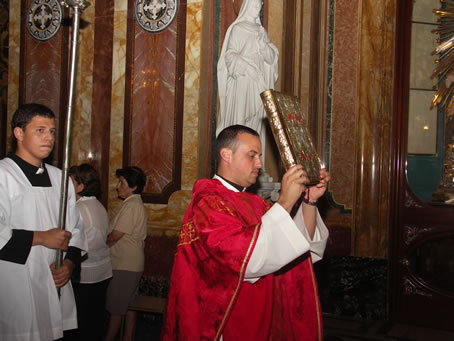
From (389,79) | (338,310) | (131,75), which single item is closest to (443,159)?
(389,79)

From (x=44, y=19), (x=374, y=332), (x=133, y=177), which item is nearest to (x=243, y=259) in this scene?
(x=133, y=177)

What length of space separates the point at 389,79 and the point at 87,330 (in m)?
4.17

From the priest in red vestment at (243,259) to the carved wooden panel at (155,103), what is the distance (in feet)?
11.2

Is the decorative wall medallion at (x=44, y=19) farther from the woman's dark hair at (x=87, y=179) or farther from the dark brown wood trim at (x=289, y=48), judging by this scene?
the woman's dark hair at (x=87, y=179)

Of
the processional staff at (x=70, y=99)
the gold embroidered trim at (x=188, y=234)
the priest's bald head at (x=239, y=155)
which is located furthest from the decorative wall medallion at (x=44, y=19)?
the gold embroidered trim at (x=188, y=234)

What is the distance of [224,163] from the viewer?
242cm

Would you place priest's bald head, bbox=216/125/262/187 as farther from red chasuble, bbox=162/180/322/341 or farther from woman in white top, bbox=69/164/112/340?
woman in white top, bbox=69/164/112/340

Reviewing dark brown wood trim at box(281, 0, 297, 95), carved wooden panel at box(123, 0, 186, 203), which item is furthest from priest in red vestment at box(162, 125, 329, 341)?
carved wooden panel at box(123, 0, 186, 203)

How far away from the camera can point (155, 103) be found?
235 inches

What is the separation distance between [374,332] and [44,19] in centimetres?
586

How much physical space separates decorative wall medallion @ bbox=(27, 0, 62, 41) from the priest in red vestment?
500 cm

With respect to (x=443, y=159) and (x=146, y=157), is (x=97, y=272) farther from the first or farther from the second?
(x=443, y=159)

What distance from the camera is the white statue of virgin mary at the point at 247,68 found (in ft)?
17.5

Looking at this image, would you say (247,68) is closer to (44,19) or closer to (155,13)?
(155,13)
